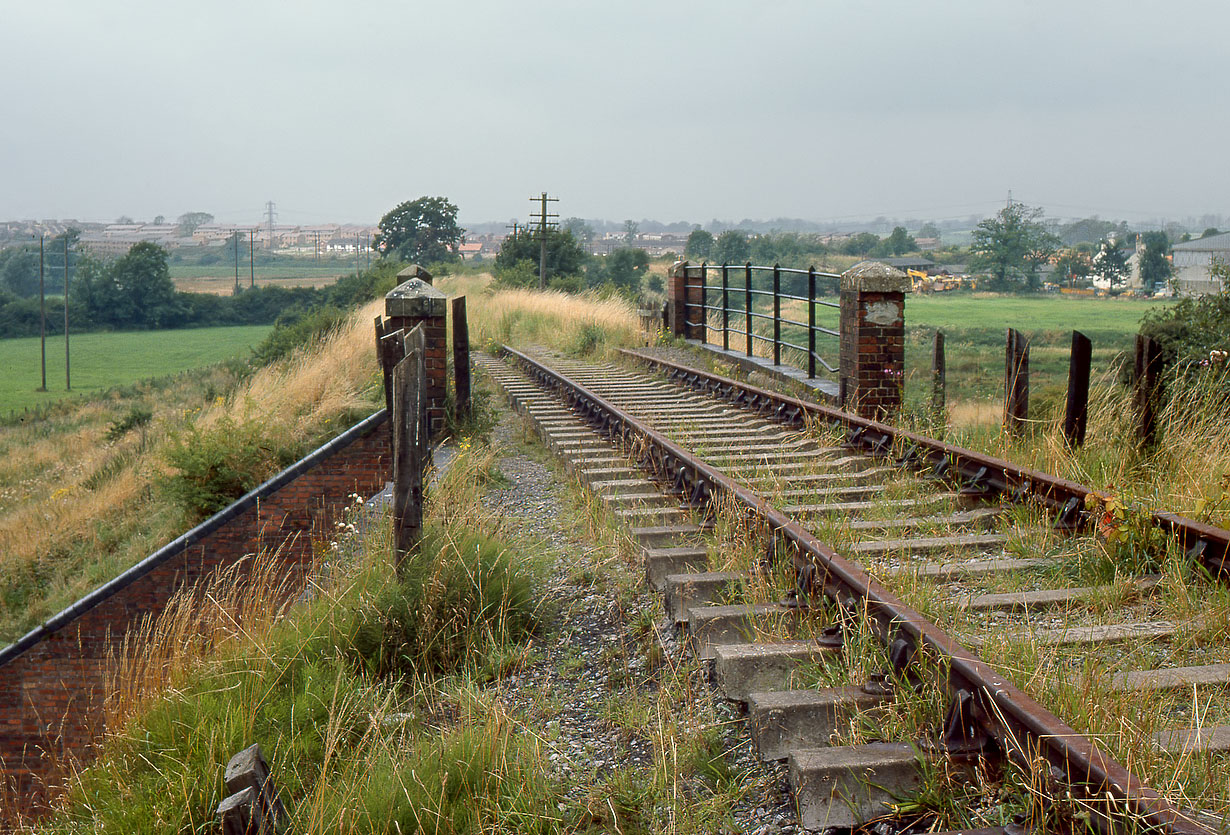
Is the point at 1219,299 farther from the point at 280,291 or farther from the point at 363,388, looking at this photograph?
the point at 280,291

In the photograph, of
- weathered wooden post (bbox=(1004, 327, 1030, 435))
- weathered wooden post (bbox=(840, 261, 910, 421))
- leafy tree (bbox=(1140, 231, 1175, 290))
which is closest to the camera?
weathered wooden post (bbox=(1004, 327, 1030, 435))

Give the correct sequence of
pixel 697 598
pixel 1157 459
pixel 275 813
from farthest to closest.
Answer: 1. pixel 1157 459
2. pixel 697 598
3. pixel 275 813

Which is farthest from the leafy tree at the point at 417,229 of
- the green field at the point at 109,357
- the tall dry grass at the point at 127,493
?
the tall dry grass at the point at 127,493

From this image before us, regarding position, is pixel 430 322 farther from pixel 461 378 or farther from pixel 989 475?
pixel 989 475

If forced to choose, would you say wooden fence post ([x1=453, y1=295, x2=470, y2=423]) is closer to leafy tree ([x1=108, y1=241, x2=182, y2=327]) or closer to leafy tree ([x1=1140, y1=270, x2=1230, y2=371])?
leafy tree ([x1=1140, y1=270, x2=1230, y2=371])

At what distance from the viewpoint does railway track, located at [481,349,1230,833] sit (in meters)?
2.54

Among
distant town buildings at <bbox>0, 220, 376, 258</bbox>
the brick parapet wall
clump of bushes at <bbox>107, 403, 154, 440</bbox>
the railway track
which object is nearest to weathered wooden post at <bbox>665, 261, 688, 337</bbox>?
the brick parapet wall

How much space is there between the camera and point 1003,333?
163ft

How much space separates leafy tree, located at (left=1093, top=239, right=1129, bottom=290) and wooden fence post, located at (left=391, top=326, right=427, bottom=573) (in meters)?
77.6

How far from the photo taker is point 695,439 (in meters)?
8.09

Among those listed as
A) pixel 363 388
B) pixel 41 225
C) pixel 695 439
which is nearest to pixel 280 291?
pixel 363 388

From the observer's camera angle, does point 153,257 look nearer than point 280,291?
Yes

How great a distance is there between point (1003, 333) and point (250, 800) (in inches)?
2009

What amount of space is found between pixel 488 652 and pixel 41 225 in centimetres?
19175
